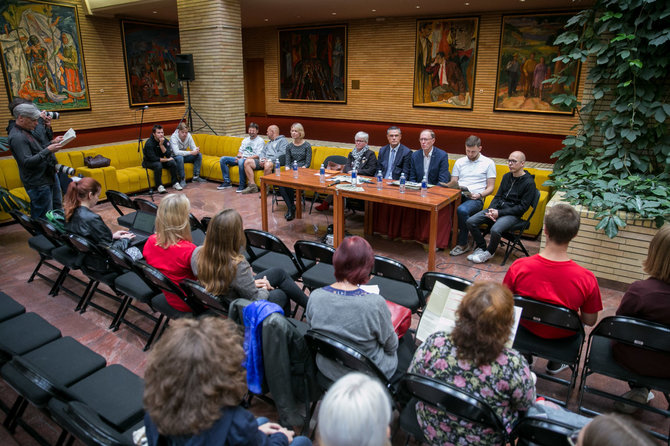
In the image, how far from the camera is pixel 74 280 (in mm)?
4711

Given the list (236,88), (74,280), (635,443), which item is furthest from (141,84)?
(635,443)

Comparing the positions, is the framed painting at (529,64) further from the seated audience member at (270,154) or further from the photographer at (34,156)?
the photographer at (34,156)

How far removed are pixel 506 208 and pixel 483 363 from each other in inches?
151

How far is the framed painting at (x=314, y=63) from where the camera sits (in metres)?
14.4

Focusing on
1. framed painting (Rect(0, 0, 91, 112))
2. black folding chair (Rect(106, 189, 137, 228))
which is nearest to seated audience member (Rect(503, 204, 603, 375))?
black folding chair (Rect(106, 189, 137, 228))

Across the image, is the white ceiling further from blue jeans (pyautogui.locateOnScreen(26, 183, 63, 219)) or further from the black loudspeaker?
blue jeans (pyautogui.locateOnScreen(26, 183, 63, 219))

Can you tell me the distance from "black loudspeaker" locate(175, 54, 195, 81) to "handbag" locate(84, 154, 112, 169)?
3055 millimetres

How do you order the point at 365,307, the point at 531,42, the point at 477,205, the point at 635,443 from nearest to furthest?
the point at 635,443
the point at 365,307
the point at 477,205
the point at 531,42


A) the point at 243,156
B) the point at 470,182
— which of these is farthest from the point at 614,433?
the point at 243,156

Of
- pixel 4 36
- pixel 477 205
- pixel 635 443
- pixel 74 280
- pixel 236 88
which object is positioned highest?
pixel 4 36

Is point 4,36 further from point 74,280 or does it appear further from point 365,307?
point 365,307

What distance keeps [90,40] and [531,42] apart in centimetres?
1214

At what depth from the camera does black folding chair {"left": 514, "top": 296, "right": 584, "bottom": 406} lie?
256 cm

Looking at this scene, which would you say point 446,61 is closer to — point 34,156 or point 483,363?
point 34,156
